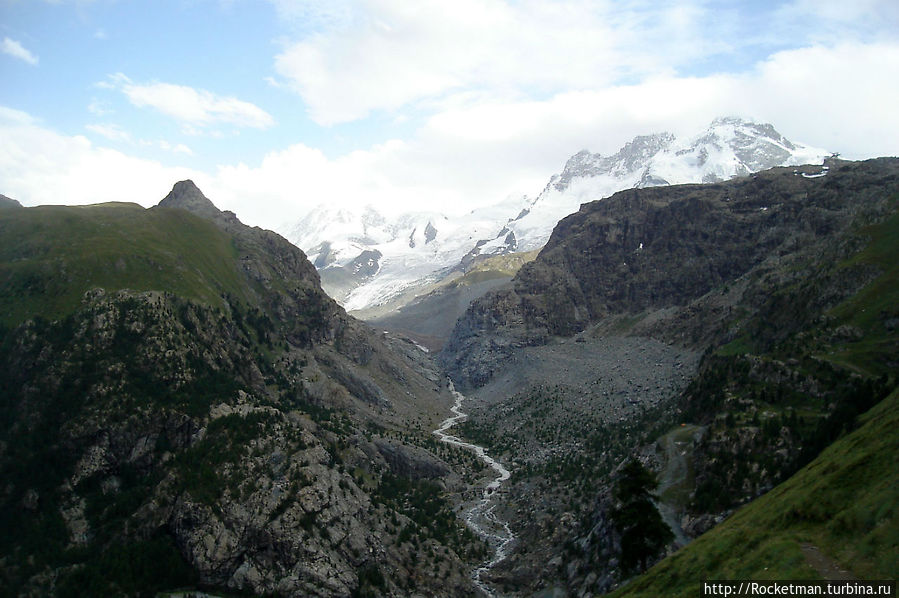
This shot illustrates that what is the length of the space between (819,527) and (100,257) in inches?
5093

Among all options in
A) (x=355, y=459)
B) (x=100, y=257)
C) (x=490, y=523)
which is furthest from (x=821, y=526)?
→ (x=100, y=257)

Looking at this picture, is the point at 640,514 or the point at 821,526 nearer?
the point at 821,526

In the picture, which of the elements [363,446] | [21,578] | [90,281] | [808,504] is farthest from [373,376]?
[808,504]

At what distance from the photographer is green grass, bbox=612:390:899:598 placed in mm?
35781

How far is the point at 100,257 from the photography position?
122438 millimetres

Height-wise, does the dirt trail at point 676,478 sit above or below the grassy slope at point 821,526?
below

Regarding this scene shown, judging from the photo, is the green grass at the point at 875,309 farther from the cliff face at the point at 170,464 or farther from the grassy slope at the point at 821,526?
the cliff face at the point at 170,464

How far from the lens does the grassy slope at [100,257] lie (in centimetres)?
10981

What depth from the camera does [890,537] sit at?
34.6m

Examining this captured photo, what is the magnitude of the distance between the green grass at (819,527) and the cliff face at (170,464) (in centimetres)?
4568

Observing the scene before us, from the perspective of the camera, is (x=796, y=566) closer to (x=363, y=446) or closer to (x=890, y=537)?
(x=890, y=537)

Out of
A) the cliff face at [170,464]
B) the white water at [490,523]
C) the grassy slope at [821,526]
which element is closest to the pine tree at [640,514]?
the grassy slope at [821,526]

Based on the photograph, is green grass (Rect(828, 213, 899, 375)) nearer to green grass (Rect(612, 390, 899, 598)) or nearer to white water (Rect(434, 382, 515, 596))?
green grass (Rect(612, 390, 899, 598))

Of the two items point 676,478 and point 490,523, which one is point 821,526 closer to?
point 676,478
